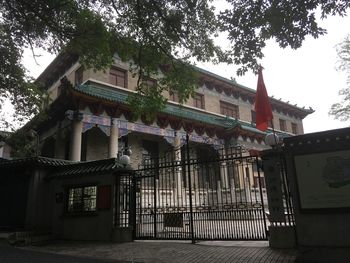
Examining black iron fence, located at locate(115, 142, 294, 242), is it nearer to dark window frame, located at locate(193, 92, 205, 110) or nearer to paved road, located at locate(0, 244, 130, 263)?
paved road, located at locate(0, 244, 130, 263)

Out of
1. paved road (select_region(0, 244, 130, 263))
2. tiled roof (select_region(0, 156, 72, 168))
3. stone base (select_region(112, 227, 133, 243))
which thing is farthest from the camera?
tiled roof (select_region(0, 156, 72, 168))

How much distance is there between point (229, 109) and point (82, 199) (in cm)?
1778

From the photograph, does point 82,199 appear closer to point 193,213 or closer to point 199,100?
point 193,213

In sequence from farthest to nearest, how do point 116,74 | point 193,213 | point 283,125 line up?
point 283,125 → point 116,74 → point 193,213

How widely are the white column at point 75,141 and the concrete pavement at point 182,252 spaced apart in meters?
5.90

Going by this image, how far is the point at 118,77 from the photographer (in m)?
20.4

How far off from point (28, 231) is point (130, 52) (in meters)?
7.38

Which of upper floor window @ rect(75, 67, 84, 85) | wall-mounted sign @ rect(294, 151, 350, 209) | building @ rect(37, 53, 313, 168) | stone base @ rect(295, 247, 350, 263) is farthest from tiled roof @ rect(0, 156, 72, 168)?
stone base @ rect(295, 247, 350, 263)

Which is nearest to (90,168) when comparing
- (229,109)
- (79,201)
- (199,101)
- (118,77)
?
(79,201)

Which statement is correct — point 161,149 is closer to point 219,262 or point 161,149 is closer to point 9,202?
point 9,202

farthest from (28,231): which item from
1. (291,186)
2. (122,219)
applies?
(291,186)

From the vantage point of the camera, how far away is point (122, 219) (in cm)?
1073

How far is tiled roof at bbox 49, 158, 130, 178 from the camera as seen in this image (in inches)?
432

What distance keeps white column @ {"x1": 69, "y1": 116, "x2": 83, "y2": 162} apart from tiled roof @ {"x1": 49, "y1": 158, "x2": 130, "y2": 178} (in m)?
2.27
